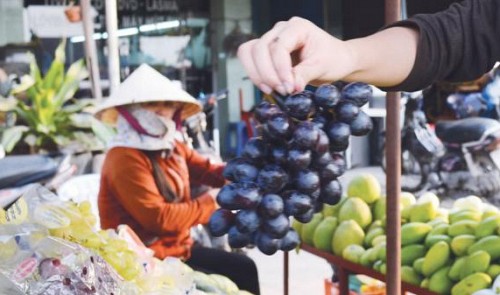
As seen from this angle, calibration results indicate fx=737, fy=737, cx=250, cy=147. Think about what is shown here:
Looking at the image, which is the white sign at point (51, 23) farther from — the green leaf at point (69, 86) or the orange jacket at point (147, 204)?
the orange jacket at point (147, 204)

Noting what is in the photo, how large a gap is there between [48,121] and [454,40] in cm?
434

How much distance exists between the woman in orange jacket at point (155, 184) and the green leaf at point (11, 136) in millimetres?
1666

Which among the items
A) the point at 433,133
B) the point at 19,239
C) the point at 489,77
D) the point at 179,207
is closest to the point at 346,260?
the point at 179,207

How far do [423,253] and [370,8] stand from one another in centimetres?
130

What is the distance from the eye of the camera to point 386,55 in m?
1.16

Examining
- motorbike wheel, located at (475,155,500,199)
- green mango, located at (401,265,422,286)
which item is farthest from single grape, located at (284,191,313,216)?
motorbike wheel, located at (475,155,500,199)

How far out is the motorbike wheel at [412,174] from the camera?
7523 mm

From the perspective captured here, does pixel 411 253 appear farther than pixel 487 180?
No

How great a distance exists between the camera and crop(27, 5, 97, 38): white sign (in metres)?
7.75

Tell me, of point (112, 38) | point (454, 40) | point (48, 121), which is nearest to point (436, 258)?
point (454, 40)

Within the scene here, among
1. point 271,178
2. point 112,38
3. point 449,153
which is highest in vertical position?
point 112,38

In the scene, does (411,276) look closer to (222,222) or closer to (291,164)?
(222,222)

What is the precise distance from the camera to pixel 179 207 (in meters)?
3.29

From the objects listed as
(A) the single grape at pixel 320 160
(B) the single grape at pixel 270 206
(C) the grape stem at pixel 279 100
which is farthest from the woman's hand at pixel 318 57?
(B) the single grape at pixel 270 206
